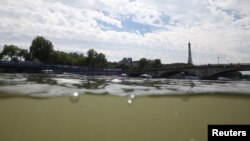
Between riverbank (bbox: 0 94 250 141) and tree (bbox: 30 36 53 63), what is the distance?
66.5m

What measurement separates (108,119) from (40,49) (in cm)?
6966

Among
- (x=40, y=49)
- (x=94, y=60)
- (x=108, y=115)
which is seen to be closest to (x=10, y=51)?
(x=40, y=49)

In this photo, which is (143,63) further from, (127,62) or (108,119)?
(108,119)

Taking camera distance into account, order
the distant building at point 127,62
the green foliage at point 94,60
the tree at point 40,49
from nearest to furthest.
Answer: the tree at point 40,49, the green foliage at point 94,60, the distant building at point 127,62

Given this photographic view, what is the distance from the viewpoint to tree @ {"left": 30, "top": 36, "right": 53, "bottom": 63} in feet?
242

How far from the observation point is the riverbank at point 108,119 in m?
7.15

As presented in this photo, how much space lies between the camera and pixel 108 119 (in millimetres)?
8547

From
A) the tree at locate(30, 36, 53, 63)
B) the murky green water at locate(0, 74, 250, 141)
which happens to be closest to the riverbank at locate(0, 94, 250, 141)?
the murky green water at locate(0, 74, 250, 141)

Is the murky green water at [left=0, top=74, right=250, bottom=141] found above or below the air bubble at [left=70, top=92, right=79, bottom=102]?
below

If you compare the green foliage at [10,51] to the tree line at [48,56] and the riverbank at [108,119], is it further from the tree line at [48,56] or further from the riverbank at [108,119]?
the riverbank at [108,119]

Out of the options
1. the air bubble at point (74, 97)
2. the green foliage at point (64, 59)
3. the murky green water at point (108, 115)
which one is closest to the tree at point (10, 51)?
the green foliage at point (64, 59)

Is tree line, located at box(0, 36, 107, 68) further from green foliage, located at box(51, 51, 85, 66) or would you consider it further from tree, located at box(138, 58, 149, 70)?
tree, located at box(138, 58, 149, 70)

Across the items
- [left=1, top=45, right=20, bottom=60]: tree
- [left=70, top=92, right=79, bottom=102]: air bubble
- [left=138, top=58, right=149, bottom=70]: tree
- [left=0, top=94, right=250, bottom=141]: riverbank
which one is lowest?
[left=0, top=94, right=250, bottom=141]: riverbank

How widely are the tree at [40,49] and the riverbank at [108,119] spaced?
66454mm
